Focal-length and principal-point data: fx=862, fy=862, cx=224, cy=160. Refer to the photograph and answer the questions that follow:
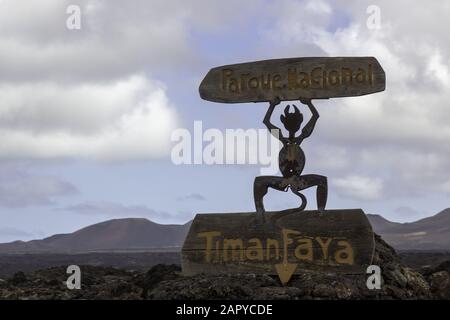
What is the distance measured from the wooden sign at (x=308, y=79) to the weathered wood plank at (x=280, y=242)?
233cm

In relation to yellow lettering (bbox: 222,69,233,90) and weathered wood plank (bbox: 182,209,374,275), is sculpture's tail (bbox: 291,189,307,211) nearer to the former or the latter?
weathered wood plank (bbox: 182,209,374,275)

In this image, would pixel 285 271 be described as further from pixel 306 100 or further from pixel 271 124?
pixel 306 100

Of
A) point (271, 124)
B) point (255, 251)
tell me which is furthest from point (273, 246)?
point (271, 124)

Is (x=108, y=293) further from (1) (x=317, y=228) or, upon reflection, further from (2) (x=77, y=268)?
(1) (x=317, y=228)

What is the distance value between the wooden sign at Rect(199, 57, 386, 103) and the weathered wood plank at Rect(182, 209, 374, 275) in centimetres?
233

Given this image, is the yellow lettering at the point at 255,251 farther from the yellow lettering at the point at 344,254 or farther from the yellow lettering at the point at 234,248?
the yellow lettering at the point at 344,254

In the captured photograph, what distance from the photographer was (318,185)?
16.7 metres

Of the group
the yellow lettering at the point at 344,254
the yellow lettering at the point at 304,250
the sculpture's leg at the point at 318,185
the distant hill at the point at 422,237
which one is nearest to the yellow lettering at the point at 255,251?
the yellow lettering at the point at 304,250

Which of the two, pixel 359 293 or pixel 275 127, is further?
pixel 275 127

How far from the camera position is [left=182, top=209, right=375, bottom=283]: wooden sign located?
1612 centimetres

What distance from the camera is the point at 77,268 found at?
17.6m

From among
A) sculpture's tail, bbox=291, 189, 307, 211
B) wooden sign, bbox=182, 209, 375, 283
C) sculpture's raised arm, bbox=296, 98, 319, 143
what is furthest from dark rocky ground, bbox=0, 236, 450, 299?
sculpture's raised arm, bbox=296, 98, 319, 143
